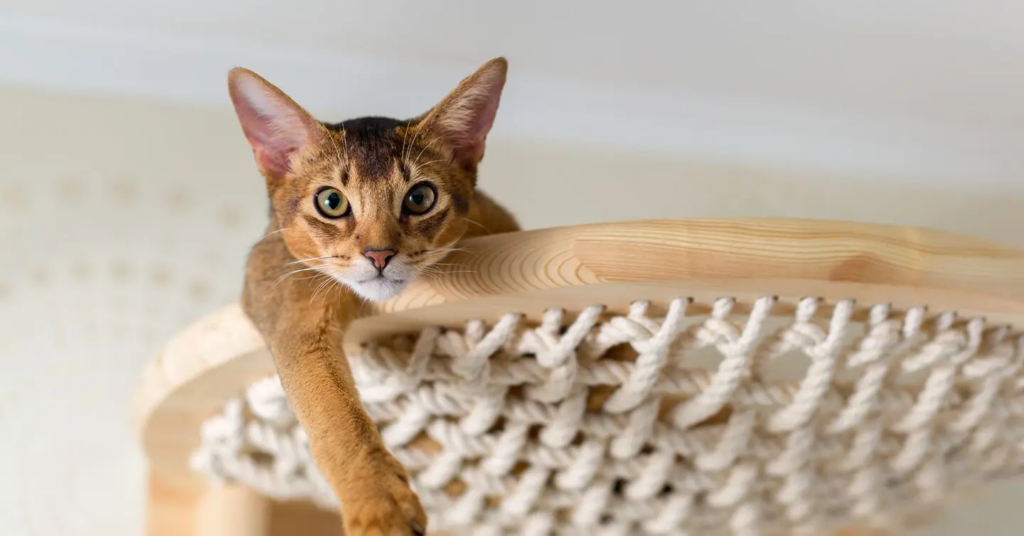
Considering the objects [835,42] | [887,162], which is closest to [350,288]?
[835,42]

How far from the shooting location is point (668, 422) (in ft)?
2.52

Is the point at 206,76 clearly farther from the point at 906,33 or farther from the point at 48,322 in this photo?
the point at 906,33

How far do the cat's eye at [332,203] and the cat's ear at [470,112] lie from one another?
0.36 feet

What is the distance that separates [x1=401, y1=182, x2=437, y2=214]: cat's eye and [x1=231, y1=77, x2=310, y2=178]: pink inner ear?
0.12 meters

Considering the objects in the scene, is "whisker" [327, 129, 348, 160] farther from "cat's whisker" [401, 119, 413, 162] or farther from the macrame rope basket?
the macrame rope basket

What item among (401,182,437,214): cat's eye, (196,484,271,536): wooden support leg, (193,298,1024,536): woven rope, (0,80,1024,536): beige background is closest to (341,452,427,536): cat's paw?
(193,298,1024,536): woven rope

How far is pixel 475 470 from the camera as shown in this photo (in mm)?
764

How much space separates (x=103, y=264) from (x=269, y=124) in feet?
2.44

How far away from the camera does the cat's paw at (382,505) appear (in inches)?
20.4

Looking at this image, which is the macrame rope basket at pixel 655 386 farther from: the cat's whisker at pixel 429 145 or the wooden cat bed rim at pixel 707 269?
the cat's whisker at pixel 429 145

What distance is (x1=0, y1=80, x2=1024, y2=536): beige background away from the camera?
1.29 meters

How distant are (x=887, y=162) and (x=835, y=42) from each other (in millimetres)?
461

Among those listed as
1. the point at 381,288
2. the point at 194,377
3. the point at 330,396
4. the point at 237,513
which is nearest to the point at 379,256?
the point at 381,288

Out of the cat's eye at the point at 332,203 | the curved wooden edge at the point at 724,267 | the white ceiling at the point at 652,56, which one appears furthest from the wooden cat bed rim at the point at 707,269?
the white ceiling at the point at 652,56
